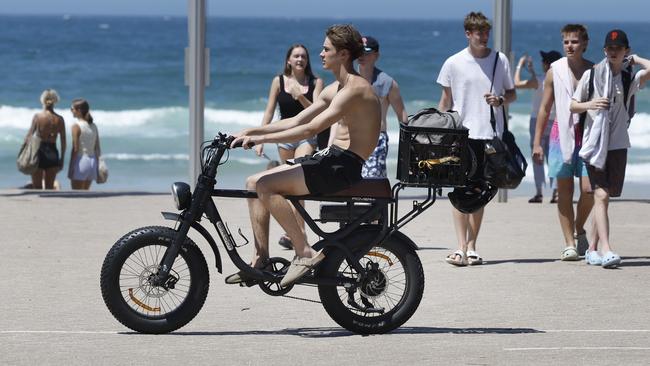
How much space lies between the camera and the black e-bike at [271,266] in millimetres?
8203

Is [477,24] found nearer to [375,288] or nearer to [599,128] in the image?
[599,128]

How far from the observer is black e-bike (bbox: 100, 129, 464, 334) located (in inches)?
323

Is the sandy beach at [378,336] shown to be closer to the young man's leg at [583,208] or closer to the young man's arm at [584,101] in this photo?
the young man's leg at [583,208]

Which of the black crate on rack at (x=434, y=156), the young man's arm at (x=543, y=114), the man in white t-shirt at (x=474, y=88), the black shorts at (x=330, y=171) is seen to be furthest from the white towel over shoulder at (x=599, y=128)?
the black shorts at (x=330, y=171)

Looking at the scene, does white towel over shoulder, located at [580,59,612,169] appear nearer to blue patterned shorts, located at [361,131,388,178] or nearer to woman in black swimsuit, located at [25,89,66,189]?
blue patterned shorts, located at [361,131,388,178]

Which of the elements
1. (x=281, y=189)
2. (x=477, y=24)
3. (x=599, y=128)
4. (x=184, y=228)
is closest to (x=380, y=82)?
(x=477, y=24)

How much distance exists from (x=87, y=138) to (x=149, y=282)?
1150 cm

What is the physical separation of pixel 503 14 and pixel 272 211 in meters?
8.33

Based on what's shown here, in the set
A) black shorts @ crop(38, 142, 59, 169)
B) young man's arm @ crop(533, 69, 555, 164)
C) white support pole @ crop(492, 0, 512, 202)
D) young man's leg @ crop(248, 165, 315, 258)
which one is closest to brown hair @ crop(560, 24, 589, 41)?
young man's arm @ crop(533, 69, 555, 164)

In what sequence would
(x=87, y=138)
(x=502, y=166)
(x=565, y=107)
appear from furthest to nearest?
(x=87, y=138) → (x=565, y=107) → (x=502, y=166)

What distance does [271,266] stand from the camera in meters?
8.39

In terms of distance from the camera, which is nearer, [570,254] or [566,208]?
[570,254]

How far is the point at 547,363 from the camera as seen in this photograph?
7.50 m

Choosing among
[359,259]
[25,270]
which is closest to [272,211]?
[359,259]
